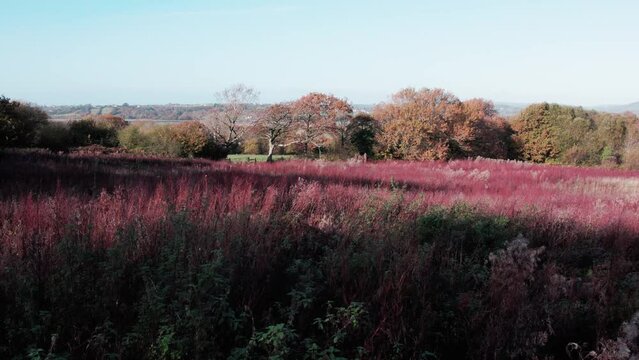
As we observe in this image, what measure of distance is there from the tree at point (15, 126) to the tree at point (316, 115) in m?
27.0

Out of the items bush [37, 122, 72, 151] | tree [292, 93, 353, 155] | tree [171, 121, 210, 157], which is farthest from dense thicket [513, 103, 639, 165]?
bush [37, 122, 72, 151]

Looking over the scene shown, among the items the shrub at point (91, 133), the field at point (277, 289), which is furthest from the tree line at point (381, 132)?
the field at point (277, 289)

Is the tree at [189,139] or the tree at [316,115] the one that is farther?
the tree at [316,115]

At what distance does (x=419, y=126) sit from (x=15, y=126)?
1256 inches

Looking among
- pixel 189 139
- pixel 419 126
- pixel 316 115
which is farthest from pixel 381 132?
pixel 189 139

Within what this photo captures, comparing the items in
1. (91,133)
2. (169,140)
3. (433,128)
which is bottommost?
(169,140)

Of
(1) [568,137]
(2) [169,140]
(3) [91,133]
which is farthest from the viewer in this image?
(1) [568,137]

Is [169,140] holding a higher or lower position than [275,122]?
lower

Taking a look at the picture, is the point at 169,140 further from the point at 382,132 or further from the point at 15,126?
the point at 382,132

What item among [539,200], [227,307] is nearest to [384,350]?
[227,307]

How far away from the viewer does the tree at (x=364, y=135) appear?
1764 inches

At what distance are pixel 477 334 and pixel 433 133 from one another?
4057 centimetres

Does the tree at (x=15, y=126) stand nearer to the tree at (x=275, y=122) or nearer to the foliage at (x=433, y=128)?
the tree at (x=275, y=122)

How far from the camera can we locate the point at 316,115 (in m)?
50.0
